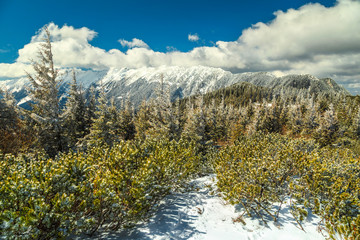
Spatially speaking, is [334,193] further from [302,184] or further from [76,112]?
[76,112]

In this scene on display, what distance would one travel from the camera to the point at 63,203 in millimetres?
4879

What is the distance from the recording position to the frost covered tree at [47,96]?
19547mm

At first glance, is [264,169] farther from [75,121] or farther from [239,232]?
[75,121]

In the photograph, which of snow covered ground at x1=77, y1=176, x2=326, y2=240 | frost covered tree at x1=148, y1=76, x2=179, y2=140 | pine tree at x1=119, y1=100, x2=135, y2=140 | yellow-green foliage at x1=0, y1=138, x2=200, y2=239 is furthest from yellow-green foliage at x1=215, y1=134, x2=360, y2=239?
pine tree at x1=119, y1=100, x2=135, y2=140

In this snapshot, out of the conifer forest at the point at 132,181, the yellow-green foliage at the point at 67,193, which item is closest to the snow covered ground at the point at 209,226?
the conifer forest at the point at 132,181

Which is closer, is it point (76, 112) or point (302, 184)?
point (302, 184)

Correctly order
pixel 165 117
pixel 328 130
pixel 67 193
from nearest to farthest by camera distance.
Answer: pixel 67 193, pixel 165 117, pixel 328 130

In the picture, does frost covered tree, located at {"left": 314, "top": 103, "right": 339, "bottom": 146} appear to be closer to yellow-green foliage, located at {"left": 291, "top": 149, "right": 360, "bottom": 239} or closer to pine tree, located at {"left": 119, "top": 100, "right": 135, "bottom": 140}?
yellow-green foliage, located at {"left": 291, "top": 149, "right": 360, "bottom": 239}

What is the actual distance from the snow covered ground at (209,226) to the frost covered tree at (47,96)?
1786 centimetres

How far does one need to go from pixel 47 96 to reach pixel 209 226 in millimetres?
21901

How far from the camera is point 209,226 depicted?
823 centimetres

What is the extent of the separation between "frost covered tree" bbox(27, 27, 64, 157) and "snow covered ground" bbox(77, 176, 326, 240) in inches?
703

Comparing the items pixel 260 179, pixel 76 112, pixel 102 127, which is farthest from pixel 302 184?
pixel 76 112

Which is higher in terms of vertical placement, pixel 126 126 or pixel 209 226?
pixel 126 126
